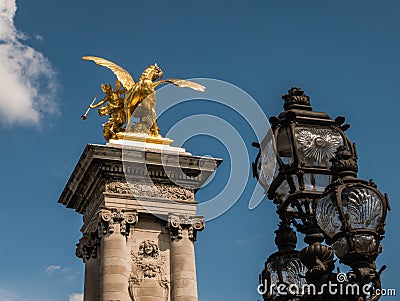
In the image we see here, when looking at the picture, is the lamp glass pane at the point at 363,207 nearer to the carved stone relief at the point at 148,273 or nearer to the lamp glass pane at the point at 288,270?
the lamp glass pane at the point at 288,270

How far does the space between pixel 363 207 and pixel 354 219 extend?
0.45ft

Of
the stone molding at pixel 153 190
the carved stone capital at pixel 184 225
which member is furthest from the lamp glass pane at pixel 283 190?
the stone molding at pixel 153 190

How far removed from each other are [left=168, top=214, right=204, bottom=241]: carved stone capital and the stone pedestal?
3 cm

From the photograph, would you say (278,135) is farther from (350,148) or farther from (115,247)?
(115,247)

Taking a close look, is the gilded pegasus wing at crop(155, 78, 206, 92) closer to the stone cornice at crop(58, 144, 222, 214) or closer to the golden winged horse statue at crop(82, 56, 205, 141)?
the golden winged horse statue at crop(82, 56, 205, 141)

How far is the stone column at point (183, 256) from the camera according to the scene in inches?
800

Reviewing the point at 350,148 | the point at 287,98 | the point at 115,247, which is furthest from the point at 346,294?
the point at 115,247

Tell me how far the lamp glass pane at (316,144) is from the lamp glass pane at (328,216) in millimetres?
1015

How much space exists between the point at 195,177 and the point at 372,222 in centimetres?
1514

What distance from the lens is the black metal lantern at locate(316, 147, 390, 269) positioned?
6.72m

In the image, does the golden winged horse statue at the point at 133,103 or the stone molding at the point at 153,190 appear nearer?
the stone molding at the point at 153,190

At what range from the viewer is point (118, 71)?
81.3 feet

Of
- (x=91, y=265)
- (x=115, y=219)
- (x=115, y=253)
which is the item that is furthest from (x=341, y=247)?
(x=91, y=265)

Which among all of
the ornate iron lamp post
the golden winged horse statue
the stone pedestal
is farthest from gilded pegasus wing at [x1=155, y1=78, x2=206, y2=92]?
the ornate iron lamp post
